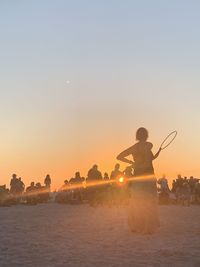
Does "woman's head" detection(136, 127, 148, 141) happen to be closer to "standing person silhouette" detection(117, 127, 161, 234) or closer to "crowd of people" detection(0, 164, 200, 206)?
"standing person silhouette" detection(117, 127, 161, 234)

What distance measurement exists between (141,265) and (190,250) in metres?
1.98

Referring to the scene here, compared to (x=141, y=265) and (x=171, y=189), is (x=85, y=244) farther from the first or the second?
(x=171, y=189)

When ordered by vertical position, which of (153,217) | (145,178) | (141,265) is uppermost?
(145,178)

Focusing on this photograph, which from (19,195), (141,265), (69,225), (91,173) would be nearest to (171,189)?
(91,173)

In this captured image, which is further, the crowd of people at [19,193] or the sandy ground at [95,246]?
the crowd of people at [19,193]

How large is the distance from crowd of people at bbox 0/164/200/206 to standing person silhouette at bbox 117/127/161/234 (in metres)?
12.6

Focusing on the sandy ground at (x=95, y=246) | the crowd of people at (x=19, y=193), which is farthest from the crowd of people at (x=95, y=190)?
the sandy ground at (x=95, y=246)

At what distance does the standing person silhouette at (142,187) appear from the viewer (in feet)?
39.0

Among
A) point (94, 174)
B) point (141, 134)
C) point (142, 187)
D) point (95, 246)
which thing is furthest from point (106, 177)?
point (95, 246)

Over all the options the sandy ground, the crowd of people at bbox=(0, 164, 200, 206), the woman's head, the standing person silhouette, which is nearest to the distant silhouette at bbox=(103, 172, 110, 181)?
the crowd of people at bbox=(0, 164, 200, 206)

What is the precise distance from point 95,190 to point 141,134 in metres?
14.8

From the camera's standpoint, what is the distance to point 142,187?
39.2 ft

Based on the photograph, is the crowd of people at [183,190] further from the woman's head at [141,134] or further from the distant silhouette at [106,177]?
the woman's head at [141,134]

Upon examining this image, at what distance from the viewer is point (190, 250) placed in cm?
916
